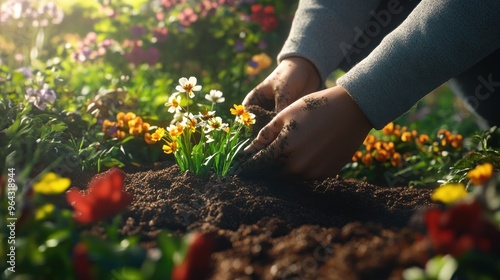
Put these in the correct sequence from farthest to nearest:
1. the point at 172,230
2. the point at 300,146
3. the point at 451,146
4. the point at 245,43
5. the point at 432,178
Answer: the point at 245,43
the point at 451,146
the point at 432,178
the point at 300,146
the point at 172,230

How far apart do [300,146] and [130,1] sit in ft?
10.9

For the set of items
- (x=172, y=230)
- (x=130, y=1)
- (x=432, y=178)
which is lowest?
(x=432, y=178)

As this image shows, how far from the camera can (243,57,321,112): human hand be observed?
2.36 m

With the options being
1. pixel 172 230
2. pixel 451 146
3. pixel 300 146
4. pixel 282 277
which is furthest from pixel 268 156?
pixel 451 146

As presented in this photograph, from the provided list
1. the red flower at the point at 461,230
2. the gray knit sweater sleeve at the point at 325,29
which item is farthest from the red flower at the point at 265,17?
the red flower at the point at 461,230

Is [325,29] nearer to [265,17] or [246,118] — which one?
[246,118]

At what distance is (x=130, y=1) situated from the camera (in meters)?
4.79

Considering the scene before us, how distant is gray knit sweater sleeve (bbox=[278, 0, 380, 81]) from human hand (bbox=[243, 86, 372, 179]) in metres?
0.60

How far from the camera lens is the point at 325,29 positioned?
102 inches

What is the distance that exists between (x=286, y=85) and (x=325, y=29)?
407 millimetres

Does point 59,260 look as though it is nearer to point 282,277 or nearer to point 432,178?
point 282,277

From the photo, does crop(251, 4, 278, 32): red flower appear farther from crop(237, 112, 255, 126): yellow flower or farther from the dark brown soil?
crop(237, 112, 255, 126): yellow flower

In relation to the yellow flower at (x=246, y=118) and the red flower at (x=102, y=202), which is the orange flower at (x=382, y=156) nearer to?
the yellow flower at (x=246, y=118)

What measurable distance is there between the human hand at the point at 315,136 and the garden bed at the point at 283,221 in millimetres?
110
